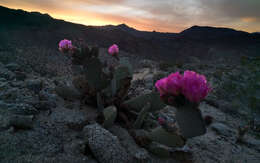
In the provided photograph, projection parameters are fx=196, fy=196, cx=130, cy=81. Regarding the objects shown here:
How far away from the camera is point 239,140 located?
8.97 feet

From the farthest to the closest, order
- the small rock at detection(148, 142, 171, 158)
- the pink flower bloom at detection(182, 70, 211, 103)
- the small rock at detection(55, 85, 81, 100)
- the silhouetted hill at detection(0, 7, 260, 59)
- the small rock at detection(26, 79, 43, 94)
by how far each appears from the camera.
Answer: the silhouetted hill at detection(0, 7, 260, 59), the small rock at detection(26, 79, 43, 94), the small rock at detection(55, 85, 81, 100), the small rock at detection(148, 142, 171, 158), the pink flower bloom at detection(182, 70, 211, 103)

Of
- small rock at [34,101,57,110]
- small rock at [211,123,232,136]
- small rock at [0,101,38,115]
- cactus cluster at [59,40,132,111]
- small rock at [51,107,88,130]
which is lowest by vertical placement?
small rock at [211,123,232,136]

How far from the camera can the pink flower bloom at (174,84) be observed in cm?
120

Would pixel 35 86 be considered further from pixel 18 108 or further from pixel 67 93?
pixel 18 108

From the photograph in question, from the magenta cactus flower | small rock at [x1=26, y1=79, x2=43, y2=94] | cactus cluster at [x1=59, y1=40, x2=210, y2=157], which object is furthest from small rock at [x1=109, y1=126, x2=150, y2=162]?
small rock at [x1=26, y1=79, x2=43, y2=94]

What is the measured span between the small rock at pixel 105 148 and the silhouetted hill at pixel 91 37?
708 centimetres

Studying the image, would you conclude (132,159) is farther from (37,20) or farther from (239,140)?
(37,20)

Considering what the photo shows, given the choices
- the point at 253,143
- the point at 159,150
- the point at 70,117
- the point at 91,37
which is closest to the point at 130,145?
the point at 159,150

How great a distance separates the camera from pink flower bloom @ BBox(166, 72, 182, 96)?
47.3 inches

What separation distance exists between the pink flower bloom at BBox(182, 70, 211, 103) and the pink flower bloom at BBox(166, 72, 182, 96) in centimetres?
3

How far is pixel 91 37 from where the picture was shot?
1438 cm

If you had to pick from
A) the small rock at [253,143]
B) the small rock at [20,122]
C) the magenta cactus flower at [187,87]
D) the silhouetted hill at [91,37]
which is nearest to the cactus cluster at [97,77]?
the small rock at [20,122]

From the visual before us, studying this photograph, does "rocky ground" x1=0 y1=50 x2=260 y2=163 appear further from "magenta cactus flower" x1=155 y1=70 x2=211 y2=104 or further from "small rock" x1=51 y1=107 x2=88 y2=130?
"magenta cactus flower" x1=155 y1=70 x2=211 y2=104

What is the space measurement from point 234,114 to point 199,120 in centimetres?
322
